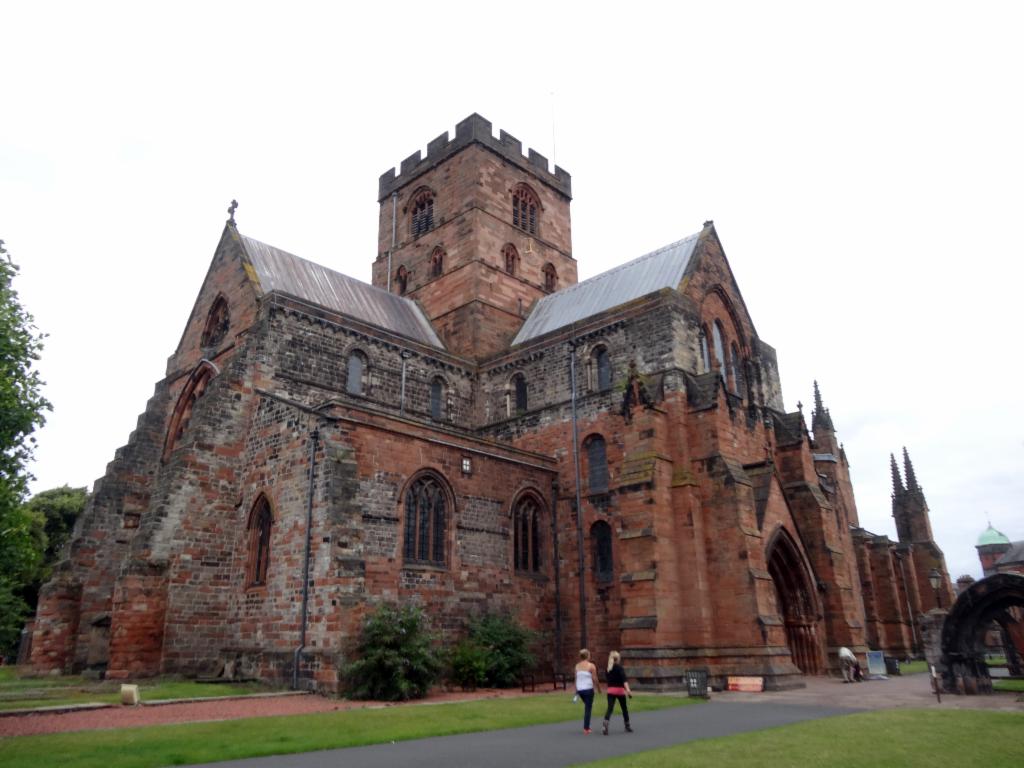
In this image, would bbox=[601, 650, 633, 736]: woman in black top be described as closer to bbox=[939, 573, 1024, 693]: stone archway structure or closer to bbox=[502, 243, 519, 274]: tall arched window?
bbox=[939, 573, 1024, 693]: stone archway structure

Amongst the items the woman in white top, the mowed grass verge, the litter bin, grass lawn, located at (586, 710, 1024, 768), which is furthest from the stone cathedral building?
grass lawn, located at (586, 710, 1024, 768)

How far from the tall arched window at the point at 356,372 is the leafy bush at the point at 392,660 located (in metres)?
10.4

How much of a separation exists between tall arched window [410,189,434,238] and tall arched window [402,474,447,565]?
829 inches

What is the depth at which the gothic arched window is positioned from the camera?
40.0 meters

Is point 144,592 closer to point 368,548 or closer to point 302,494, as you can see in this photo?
point 302,494

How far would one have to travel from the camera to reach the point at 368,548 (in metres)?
20.1

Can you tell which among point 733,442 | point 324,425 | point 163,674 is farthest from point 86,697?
point 733,442

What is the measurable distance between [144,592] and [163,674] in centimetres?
233

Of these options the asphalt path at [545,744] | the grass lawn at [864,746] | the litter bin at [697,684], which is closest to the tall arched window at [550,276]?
the litter bin at [697,684]

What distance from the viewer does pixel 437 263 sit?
38.7m

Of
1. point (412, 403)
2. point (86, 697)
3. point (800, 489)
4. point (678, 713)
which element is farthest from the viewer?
point (412, 403)

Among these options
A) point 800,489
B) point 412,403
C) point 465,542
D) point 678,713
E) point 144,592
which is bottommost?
point 678,713

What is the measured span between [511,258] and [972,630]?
86.4ft

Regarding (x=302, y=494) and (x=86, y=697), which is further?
(x=302, y=494)
